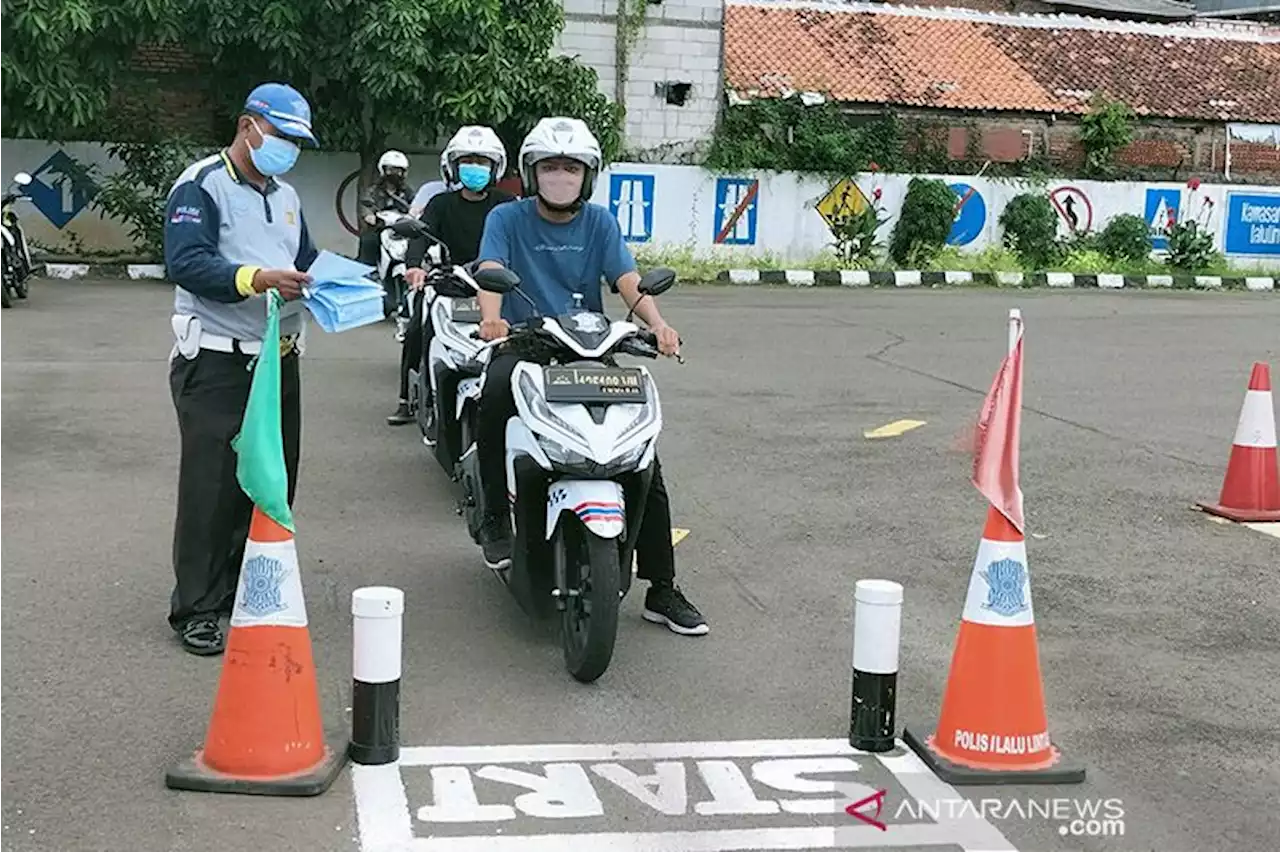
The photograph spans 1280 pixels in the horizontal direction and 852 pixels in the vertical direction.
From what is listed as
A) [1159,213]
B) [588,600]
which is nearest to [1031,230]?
[1159,213]

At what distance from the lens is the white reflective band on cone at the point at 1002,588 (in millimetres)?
4582

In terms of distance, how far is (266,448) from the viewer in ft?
14.7

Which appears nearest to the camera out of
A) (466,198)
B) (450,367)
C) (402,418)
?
(450,367)

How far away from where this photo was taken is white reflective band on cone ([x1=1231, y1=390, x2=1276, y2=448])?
8039 mm

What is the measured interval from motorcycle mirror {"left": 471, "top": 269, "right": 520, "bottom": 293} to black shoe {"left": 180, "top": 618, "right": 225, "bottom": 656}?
5.17 feet

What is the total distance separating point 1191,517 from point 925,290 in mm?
15470

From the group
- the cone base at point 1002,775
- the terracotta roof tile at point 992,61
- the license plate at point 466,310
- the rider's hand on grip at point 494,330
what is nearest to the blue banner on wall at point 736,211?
the terracotta roof tile at point 992,61

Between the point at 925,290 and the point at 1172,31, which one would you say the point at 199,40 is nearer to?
the point at 925,290

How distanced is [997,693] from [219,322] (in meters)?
2.99

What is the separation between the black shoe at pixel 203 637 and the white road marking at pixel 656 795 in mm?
1164

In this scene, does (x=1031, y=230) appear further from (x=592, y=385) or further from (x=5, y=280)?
(x=592, y=385)

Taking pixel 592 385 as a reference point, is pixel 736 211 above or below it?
above

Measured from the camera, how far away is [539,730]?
15.8 feet

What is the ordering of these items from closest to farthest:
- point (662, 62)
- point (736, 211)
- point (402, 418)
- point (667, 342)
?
point (667, 342) → point (402, 418) → point (736, 211) → point (662, 62)
